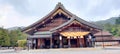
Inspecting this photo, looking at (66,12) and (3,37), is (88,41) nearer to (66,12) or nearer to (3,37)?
(66,12)

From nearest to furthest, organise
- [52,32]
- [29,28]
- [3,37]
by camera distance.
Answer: [52,32] < [29,28] < [3,37]

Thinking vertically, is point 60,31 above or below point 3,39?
above

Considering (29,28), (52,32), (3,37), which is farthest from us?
(3,37)

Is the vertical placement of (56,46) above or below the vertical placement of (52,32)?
below

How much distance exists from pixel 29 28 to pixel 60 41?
514cm

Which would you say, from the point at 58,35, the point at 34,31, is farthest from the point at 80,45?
the point at 34,31

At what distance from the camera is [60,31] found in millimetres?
31781

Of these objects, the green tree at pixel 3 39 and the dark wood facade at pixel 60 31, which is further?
the green tree at pixel 3 39

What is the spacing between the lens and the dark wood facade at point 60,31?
31.4 metres

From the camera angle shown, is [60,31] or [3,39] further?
[3,39]

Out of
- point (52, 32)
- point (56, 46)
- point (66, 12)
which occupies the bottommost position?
point (56, 46)

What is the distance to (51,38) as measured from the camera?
32.7 m

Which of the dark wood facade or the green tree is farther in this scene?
the green tree

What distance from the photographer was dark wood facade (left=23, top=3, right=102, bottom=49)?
31.4m
